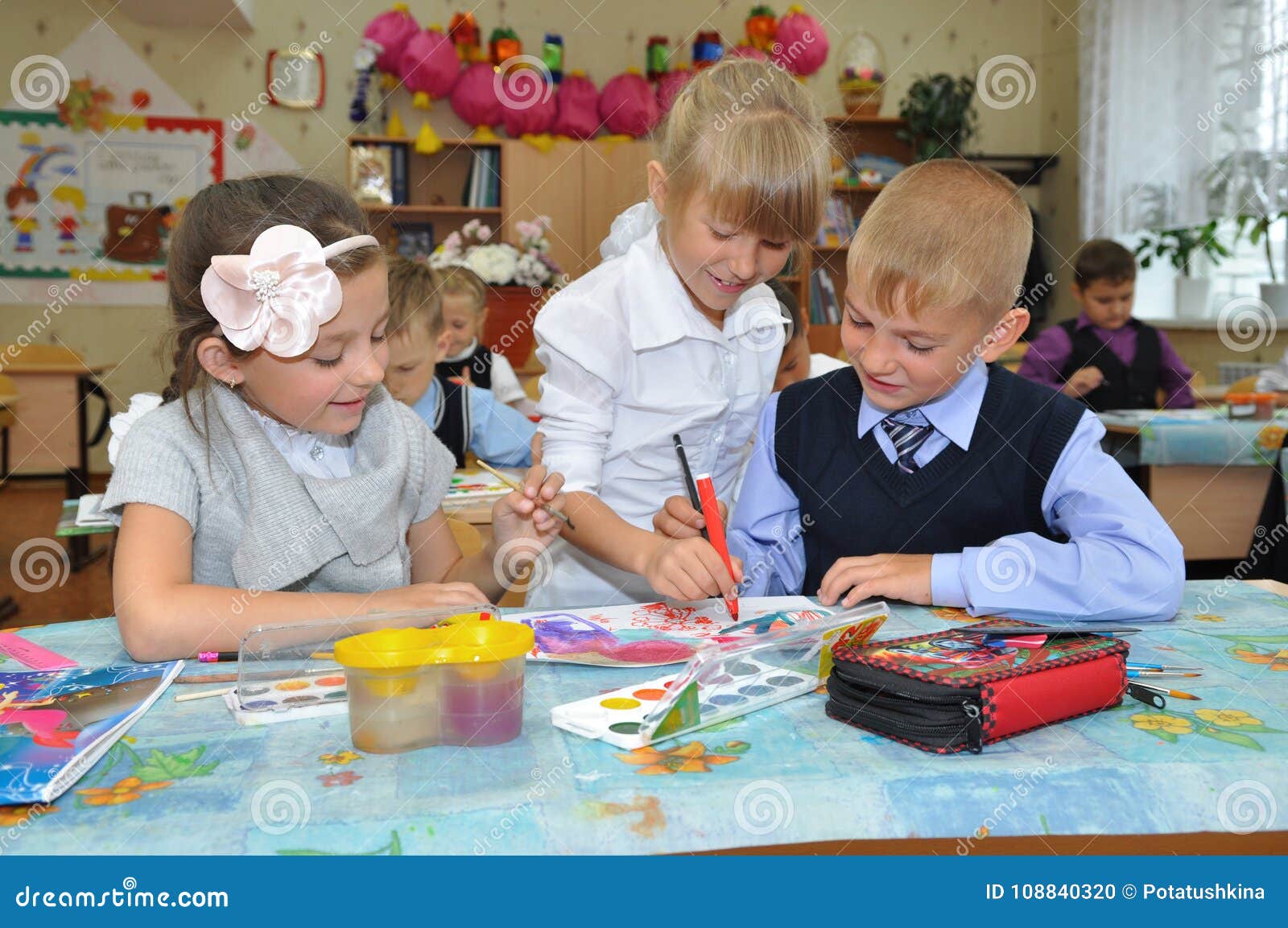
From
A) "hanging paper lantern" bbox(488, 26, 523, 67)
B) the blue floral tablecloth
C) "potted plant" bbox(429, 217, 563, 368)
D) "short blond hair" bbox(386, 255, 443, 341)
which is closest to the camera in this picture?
"short blond hair" bbox(386, 255, 443, 341)

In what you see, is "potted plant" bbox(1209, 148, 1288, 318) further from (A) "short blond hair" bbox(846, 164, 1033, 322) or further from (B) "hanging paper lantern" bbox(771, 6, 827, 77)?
(A) "short blond hair" bbox(846, 164, 1033, 322)

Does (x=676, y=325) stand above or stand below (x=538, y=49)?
below

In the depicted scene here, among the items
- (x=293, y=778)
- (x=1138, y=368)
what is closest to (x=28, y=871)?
(x=293, y=778)

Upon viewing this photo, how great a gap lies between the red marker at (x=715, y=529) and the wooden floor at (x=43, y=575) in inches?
76.0

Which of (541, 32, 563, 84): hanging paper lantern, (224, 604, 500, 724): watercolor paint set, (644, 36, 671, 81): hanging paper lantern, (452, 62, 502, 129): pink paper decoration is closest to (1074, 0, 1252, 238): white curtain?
(644, 36, 671, 81): hanging paper lantern

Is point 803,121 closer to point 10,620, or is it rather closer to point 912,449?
point 912,449

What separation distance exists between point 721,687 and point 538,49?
5747 millimetres

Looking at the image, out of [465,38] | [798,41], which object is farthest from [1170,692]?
[465,38]

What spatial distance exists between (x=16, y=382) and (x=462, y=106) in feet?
8.17

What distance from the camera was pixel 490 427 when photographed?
2.98 meters

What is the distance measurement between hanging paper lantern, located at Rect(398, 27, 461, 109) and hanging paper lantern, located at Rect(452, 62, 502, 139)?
0.07 m

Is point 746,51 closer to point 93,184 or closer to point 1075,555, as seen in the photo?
point 93,184

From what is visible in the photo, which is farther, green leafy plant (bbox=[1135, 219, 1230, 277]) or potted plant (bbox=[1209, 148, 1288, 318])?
green leafy plant (bbox=[1135, 219, 1230, 277])

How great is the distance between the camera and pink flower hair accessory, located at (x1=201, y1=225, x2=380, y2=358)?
112 centimetres
